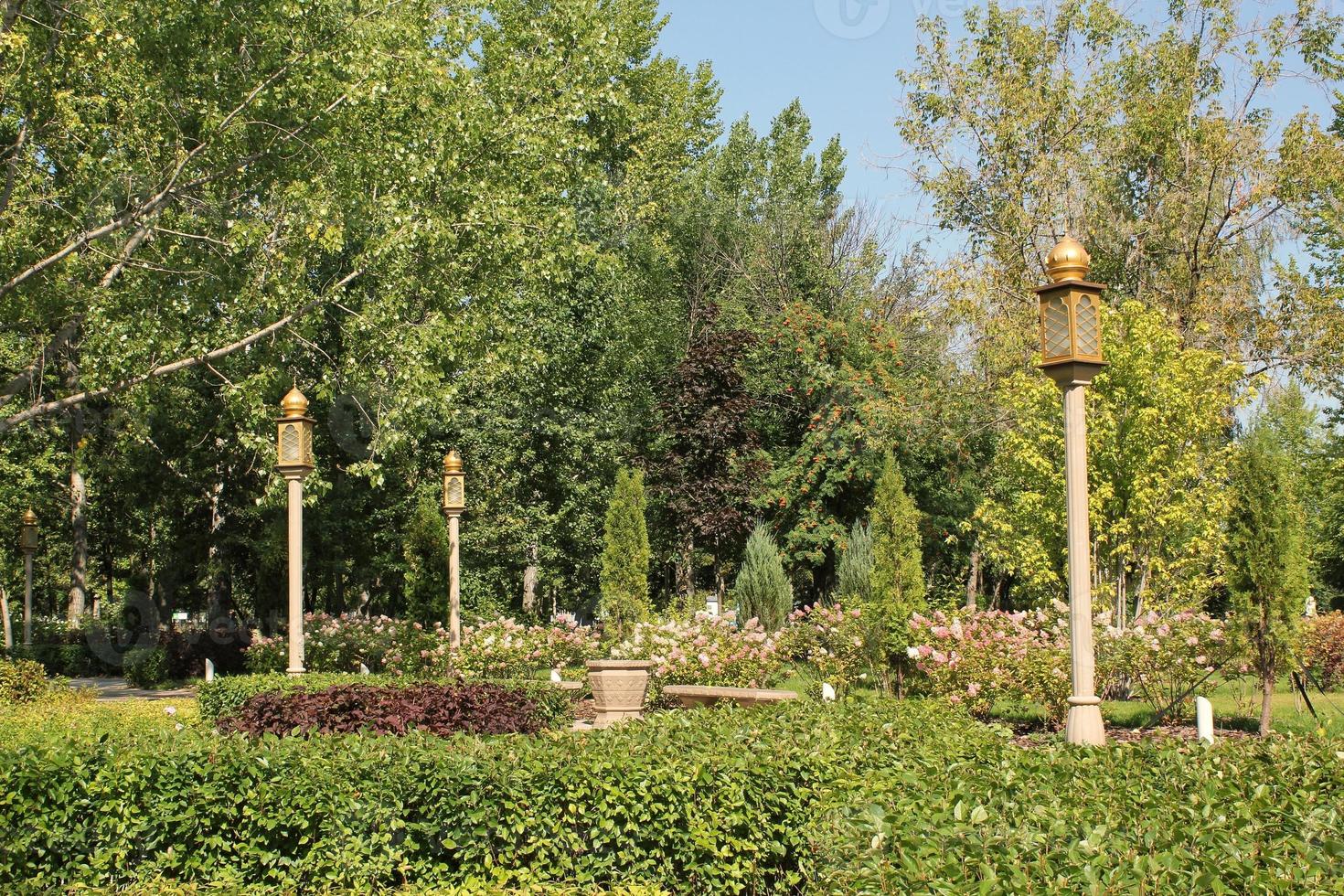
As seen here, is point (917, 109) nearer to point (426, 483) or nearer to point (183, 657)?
point (426, 483)

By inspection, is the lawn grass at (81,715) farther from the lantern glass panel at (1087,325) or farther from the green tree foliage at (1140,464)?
the green tree foliage at (1140,464)

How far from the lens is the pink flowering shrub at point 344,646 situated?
18.6 meters

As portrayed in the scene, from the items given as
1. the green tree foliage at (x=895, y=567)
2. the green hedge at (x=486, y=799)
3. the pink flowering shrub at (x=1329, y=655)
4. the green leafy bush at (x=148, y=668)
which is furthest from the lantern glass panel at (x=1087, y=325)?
the green leafy bush at (x=148, y=668)

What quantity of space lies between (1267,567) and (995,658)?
292 centimetres

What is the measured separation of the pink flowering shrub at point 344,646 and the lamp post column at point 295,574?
659 centimetres

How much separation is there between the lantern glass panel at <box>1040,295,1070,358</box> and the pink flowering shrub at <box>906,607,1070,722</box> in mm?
5921

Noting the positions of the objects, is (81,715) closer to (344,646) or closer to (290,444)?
(290,444)

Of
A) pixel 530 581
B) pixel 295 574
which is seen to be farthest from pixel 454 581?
pixel 530 581

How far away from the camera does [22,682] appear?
13.4m

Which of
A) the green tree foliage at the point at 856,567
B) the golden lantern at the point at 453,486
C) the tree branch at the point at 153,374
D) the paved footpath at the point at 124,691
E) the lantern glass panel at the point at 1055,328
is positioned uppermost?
the tree branch at the point at 153,374

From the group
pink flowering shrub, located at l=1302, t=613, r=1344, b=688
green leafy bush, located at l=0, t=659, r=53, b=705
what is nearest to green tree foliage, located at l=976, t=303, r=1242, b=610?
pink flowering shrub, located at l=1302, t=613, r=1344, b=688

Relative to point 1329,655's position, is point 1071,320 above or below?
above

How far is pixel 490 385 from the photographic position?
24109 mm

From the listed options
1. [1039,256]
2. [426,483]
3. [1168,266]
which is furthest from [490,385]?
[1168,266]
